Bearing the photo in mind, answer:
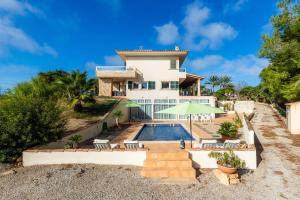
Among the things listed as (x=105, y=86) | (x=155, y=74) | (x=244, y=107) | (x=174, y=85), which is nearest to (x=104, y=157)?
(x=174, y=85)

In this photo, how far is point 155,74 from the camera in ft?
94.8

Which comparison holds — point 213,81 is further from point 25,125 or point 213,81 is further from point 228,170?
point 25,125

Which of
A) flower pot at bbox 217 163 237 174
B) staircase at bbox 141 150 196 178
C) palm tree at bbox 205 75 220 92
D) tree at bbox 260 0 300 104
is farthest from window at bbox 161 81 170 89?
palm tree at bbox 205 75 220 92

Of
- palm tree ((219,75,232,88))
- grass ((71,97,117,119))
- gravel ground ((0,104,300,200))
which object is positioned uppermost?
palm tree ((219,75,232,88))

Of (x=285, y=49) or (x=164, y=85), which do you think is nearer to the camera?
(x=285, y=49)

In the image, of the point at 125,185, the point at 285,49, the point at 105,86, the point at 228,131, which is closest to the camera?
the point at 125,185

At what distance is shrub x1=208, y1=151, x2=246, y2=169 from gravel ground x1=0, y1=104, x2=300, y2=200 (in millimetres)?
600

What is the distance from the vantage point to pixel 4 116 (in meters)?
9.05

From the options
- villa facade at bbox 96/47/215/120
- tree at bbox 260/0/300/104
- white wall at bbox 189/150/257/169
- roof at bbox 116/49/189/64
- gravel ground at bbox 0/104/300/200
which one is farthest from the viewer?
villa facade at bbox 96/47/215/120

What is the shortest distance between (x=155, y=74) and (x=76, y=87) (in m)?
13.5

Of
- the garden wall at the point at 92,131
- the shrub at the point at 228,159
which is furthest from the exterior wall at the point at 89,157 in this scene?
the garden wall at the point at 92,131

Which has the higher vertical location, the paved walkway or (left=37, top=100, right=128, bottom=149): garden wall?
(left=37, top=100, right=128, bottom=149): garden wall

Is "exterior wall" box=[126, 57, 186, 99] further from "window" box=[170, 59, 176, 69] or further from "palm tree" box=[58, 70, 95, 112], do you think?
"palm tree" box=[58, 70, 95, 112]

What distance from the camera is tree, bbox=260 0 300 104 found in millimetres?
17781
